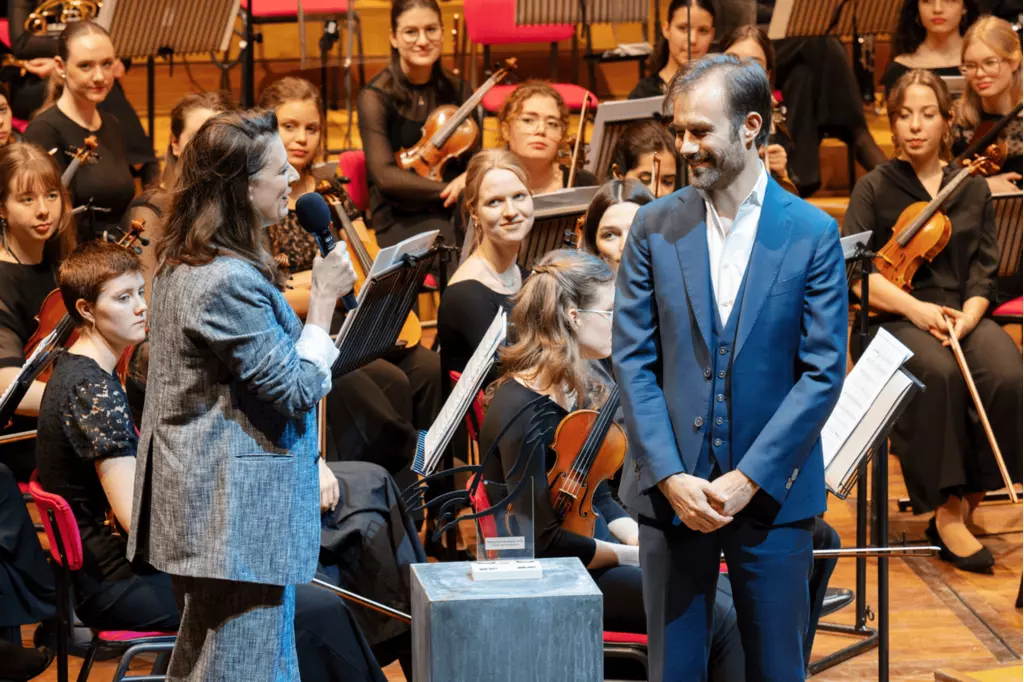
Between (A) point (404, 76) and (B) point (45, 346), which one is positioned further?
(A) point (404, 76)

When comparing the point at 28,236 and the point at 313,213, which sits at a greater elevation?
the point at 313,213

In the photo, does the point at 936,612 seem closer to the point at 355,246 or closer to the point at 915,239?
the point at 915,239

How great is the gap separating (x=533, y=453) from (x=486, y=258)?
1242 millimetres

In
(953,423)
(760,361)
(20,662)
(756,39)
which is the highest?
(756,39)

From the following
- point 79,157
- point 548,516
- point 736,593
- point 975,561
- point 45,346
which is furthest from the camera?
point 79,157

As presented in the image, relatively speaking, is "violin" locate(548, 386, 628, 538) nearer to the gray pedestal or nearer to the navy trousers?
the navy trousers

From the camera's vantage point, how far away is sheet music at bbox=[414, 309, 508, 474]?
2.70 m

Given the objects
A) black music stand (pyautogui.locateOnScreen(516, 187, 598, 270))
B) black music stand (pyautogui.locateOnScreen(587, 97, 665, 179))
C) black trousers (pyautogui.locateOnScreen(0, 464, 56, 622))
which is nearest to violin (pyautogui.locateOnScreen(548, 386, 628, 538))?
black trousers (pyautogui.locateOnScreen(0, 464, 56, 622))

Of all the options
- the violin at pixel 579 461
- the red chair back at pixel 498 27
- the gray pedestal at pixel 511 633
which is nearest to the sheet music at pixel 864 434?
the violin at pixel 579 461

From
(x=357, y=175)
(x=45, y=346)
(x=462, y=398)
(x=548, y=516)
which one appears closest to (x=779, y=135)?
(x=357, y=175)

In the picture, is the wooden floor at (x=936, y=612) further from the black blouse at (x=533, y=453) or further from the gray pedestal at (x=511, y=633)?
the gray pedestal at (x=511, y=633)

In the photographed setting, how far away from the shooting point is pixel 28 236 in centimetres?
386

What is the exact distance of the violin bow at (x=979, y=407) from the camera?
381 cm

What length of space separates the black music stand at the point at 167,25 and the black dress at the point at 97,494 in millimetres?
3076
